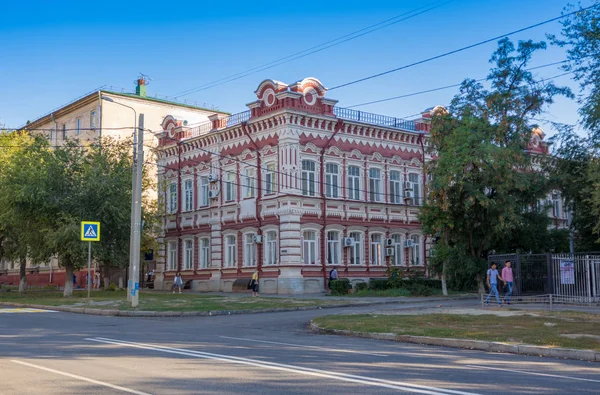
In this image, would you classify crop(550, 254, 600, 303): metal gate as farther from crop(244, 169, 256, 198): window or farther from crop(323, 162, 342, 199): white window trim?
crop(244, 169, 256, 198): window

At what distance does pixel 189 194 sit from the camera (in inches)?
1794

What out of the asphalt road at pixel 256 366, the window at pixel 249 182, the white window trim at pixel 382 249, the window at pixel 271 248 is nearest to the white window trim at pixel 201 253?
the window at pixel 249 182

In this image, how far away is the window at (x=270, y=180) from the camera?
38.5 m

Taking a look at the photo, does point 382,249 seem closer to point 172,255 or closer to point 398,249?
point 398,249

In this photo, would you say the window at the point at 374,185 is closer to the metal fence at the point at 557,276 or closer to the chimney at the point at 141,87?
the metal fence at the point at 557,276

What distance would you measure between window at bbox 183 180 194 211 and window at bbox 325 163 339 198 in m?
10.8

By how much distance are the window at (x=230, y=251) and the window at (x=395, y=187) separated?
10533mm

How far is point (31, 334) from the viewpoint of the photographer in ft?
52.1

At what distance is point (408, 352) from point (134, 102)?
157 ft

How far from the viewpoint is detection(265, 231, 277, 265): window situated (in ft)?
126

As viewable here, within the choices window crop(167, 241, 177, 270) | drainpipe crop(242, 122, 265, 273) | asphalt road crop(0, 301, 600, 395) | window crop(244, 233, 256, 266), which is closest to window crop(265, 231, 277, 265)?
drainpipe crop(242, 122, 265, 273)

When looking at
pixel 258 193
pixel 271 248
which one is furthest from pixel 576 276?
pixel 258 193

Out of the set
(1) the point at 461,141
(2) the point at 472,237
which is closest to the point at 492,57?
(1) the point at 461,141

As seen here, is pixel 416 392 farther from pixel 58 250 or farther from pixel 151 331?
pixel 58 250
